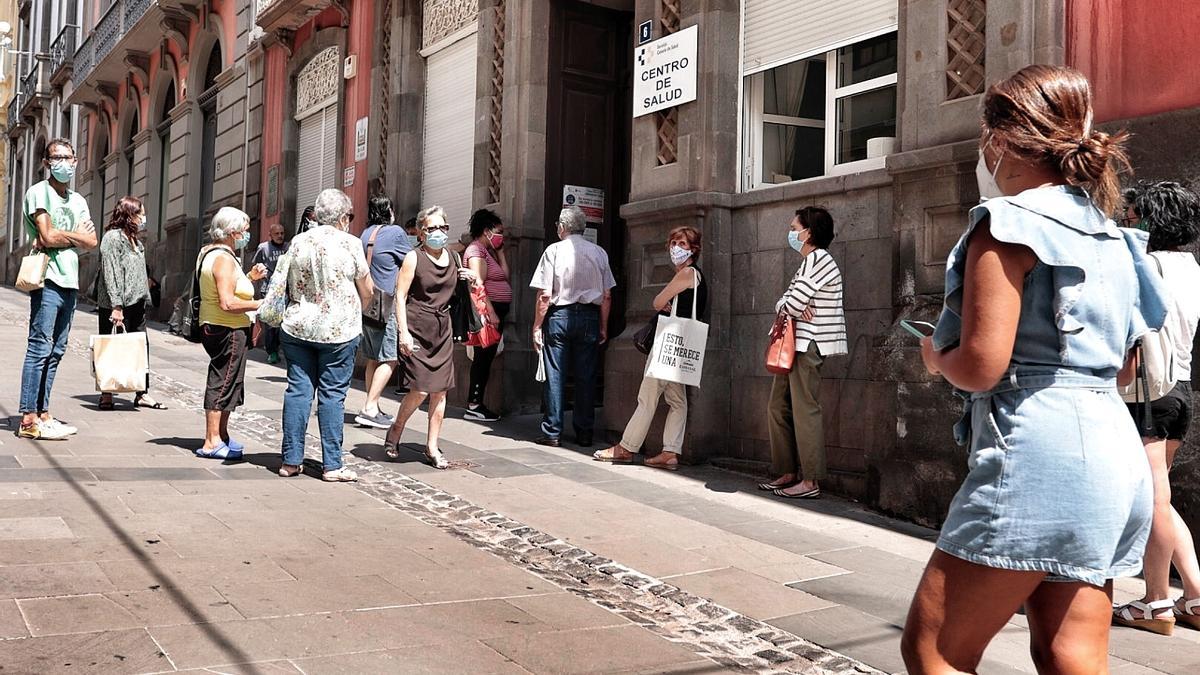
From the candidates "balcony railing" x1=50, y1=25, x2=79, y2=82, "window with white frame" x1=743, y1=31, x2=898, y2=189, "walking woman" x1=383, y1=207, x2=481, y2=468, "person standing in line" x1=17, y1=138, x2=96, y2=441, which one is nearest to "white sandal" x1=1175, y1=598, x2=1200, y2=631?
"window with white frame" x1=743, y1=31, x2=898, y2=189

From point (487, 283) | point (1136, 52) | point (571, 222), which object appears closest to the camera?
point (1136, 52)

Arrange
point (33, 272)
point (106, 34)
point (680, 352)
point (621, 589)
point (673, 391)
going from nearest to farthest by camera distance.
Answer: point (621, 589) → point (33, 272) → point (680, 352) → point (673, 391) → point (106, 34)

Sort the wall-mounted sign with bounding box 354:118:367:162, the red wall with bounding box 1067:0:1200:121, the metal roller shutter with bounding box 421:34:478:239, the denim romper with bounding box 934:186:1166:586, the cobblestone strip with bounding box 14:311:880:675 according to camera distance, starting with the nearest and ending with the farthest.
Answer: the denim romper with bounding box 934:186:1166:586 → the cobblestone strip with bounding box 14:311:880:675 → the red wall with bounding box 1067:0:1200:121 → the metal roller shutter with bounding box 421:34:478:239 → the wall-mounted sign with bounding box 354:118:367:162

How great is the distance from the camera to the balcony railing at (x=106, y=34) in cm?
2419

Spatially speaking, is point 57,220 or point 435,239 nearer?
point 57,220

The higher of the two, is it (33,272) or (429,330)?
(33,272)

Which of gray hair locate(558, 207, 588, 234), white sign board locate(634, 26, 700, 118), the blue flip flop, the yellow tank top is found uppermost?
white sign board locate(634, 26, 700, 118)

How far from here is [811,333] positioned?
22.9 feet

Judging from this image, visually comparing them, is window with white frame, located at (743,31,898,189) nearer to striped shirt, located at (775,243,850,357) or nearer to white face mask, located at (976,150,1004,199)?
striped shirt, located at (775,243,850,357)


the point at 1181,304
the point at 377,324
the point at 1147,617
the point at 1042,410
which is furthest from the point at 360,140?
the point at 1042,410

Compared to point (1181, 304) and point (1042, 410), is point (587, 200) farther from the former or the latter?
point (1042, 410)

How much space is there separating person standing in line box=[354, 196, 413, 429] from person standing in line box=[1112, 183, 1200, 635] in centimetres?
576

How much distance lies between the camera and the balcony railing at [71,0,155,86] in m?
24.2

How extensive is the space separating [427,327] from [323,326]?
906 mm
